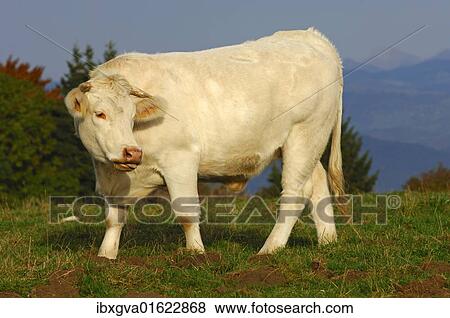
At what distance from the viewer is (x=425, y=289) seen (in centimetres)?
762

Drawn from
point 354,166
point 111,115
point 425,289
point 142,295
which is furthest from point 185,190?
point 354,166

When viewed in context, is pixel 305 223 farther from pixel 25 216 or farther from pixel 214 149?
pixel 25 216

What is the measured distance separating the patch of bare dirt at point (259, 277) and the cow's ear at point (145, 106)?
1979mm

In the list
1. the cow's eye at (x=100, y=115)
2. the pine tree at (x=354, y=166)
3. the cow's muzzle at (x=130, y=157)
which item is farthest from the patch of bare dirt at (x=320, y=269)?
the pine tree at (x=354, y=166)

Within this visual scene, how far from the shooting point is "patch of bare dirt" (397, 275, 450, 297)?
24.8 feet

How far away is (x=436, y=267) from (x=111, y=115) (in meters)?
3.51

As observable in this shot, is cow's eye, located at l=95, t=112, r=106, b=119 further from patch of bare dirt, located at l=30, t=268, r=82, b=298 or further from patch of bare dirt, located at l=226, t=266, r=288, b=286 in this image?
patch of bare dirt, located at l=226, t=266, r=288, b=286

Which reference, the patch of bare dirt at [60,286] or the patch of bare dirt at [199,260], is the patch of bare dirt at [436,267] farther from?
the patch of bare dirt at [60,286]

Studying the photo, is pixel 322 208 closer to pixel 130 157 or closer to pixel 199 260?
pixel 199 260

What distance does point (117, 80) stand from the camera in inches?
365

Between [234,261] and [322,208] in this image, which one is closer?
[234,261]

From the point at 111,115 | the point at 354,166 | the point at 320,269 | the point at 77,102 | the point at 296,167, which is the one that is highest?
the point at 77,102

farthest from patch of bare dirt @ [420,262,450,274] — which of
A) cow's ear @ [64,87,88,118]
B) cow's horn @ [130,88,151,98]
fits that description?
cow's ear @ [64,87,88,118]

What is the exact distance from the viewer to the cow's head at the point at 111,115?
888cm
